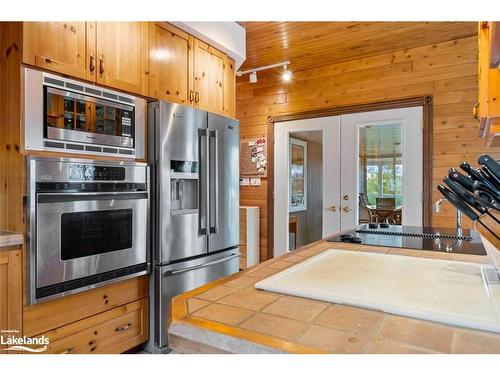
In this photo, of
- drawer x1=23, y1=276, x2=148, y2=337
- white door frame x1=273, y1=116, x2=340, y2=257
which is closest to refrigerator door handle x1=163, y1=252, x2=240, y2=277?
drawer x1=23, y1=276, x2=148, y2=337

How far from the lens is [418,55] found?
10.4 ft

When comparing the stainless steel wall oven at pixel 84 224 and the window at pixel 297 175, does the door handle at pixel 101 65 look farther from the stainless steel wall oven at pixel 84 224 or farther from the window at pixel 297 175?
the window at pixel 297 175

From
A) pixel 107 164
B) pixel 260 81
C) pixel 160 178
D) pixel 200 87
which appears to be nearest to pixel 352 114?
pixel 260 81

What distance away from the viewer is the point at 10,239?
4.90 feet

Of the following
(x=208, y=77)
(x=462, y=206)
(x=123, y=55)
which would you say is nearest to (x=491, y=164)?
(x=462, y=206)

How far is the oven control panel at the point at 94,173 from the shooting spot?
1729mm

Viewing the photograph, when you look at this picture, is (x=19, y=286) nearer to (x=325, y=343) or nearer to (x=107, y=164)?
(x=107, y=164)

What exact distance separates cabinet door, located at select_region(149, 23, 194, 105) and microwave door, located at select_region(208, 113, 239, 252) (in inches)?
11.4

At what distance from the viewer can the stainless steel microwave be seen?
5.25ft

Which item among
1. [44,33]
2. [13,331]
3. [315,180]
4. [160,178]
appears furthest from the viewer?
[315,180]

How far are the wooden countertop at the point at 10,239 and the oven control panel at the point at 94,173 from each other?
0.36m

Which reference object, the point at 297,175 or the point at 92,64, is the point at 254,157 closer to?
the point at 297,175

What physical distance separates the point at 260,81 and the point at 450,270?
142 inches

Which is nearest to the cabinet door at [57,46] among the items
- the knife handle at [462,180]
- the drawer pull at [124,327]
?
the drawer pull at [124,327]
